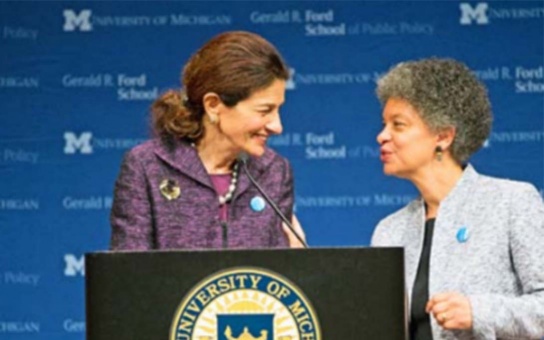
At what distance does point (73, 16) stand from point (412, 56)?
1166mm

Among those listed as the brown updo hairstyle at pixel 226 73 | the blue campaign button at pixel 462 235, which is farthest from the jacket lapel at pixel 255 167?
the blue campaign button at pixel 462 235

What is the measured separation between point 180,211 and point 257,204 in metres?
0.13

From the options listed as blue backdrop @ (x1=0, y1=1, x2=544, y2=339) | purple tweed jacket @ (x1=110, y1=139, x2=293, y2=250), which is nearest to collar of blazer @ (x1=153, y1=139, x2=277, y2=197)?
purple tweed jacket @ (x1=110, y1=139, x2=293, y2=250)

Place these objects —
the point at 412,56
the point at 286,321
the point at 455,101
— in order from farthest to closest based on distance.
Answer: the point at 412,56, the point at 455,101, the point at 286,321

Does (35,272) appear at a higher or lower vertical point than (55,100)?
lower

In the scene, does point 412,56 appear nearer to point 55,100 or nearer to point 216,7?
point 216,7

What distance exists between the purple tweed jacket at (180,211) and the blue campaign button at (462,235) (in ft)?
1.05

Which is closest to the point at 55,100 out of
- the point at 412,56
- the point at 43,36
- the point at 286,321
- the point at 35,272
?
the point at 43,36

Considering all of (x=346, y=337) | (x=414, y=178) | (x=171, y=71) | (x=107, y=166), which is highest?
(x=171, y=71)

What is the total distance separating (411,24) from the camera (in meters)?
4.83

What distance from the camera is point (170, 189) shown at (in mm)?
2432

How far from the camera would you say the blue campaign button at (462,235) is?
8.36 feet

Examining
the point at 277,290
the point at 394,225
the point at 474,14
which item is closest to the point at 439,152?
the point at 394,225

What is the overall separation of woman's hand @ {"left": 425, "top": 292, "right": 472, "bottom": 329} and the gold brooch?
47 centimetres
